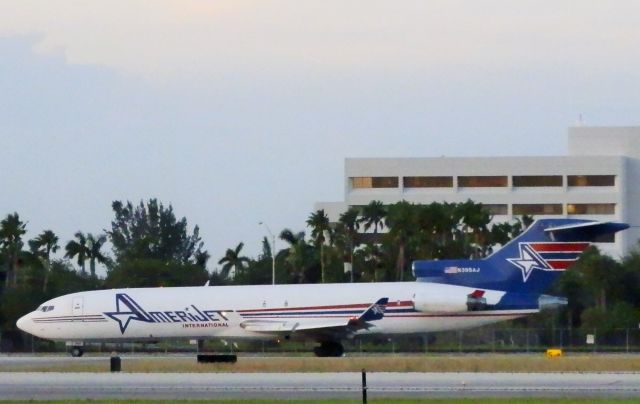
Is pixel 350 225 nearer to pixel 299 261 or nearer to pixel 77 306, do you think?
pixel 299 261

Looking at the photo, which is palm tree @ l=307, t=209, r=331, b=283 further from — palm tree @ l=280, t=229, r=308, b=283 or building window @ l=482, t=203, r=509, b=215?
building window @ l=482, t=203, r=509, b=215

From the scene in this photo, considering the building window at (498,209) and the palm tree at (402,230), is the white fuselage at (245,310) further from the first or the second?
the building window at (498,209)

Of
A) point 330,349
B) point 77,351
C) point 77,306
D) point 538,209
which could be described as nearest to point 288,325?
point 330,349

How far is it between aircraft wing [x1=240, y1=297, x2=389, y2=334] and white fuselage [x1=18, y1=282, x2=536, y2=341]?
120 mm

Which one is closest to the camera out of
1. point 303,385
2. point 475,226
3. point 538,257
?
point 303,385

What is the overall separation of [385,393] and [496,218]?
83.6 meters

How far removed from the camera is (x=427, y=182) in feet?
386

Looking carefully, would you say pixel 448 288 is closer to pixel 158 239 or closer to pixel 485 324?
pixel 485 324

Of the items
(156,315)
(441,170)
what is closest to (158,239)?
(441,170)

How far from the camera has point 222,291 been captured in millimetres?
58969

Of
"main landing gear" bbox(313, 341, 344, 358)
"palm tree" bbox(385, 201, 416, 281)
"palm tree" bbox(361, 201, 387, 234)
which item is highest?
"palm tree" bbox(361, 201, 387, 234)

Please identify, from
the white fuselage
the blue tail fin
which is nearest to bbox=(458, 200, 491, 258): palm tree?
the blue tail fin

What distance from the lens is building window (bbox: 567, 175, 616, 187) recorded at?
11362 centimetres

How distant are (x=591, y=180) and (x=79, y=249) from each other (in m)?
40.2
